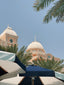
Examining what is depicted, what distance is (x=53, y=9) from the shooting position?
32.2 feet

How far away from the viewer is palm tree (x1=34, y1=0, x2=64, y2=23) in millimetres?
9277

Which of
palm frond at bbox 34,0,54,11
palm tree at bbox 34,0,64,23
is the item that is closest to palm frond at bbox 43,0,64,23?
palm tree at bbox 34,0,64,23

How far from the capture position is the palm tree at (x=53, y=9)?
9.28 meters

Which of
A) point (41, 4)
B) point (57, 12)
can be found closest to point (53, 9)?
point (57, 12)

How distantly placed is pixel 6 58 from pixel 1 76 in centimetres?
96

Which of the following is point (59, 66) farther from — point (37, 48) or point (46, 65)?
point (37, 48)

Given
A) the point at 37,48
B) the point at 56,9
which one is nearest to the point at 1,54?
the point at 56,9

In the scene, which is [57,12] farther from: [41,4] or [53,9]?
[41,4]

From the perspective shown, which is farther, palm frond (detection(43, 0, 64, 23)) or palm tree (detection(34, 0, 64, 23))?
palm tree (detection(34, 0, 64, 23))

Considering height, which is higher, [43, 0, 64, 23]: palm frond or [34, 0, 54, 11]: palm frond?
[34, 0, 54, 11]: palm frond

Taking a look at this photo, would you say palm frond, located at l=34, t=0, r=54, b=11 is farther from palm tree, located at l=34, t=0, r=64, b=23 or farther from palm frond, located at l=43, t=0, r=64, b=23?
palm frond, located at l=43, t=0, r=64, b=23

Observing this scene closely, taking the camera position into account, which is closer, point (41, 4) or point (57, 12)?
point (57, 12)

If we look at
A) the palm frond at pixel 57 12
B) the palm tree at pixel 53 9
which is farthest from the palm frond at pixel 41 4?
the palm frond at pixel 57 12

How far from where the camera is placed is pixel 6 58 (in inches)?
145
